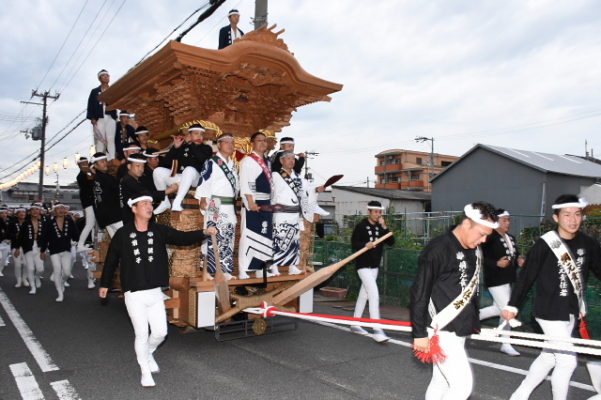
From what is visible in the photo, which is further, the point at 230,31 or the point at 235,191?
the point at 230,31

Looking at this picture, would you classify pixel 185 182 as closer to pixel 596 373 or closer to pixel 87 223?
pixel 87 223

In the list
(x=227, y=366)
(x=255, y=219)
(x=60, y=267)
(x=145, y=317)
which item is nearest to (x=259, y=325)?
(x=227, y=366)

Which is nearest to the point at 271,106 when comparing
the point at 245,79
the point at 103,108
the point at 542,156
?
the point at 245,79

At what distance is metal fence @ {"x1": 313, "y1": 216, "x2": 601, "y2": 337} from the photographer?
587cm

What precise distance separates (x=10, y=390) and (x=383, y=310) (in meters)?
5.61

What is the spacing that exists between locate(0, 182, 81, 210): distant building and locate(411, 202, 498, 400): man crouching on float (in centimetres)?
5547

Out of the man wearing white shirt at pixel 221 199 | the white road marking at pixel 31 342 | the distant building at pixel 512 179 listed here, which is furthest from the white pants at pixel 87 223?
the distant building at pixel 512 179

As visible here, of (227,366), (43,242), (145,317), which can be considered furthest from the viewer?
(43,242)

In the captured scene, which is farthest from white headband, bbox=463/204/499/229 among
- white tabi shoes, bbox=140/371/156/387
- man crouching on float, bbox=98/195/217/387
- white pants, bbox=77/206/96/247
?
white pants, bbox=77/206/96/247

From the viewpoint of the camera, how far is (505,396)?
4.09 meters

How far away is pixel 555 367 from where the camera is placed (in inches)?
139

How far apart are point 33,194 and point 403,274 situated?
65.9 m

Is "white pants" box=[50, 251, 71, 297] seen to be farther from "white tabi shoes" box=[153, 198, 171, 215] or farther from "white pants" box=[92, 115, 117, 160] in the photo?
"white tabi shoes" box=[153, 198, 171, 215]

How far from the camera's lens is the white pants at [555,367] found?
3.45m
